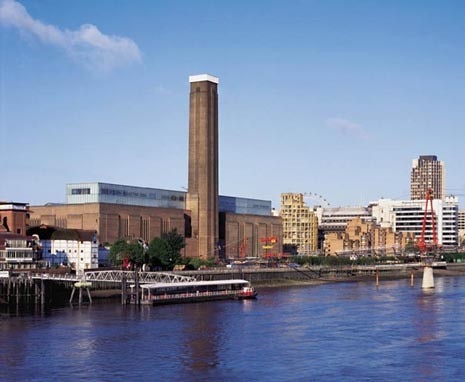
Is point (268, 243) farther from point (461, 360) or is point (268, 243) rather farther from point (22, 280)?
point (461, 360)

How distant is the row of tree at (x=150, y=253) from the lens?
4537 inches

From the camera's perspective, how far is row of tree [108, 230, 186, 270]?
115 metres

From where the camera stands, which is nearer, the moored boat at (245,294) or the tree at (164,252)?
the moored boat at (245,294)

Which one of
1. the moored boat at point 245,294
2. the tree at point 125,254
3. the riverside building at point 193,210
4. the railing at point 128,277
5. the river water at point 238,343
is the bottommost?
the river water at point 238,343

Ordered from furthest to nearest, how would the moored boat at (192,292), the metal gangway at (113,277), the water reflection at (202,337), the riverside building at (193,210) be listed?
the riverside building at (193,210), the metal gangway at (113,277), the moored boat at (192,292), the water reflection at (202,337)

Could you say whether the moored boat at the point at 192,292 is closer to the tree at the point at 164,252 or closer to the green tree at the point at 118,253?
the green tree at the point at 118,253

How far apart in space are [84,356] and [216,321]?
20242mm

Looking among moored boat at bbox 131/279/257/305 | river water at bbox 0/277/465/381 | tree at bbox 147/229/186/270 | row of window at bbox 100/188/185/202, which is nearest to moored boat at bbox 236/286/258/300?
moored boat at bbox 131/279/257/305

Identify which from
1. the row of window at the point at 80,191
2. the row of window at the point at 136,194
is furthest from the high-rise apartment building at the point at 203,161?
the row of window at the point at 80,191

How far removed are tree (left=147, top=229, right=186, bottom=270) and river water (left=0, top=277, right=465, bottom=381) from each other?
34900mm

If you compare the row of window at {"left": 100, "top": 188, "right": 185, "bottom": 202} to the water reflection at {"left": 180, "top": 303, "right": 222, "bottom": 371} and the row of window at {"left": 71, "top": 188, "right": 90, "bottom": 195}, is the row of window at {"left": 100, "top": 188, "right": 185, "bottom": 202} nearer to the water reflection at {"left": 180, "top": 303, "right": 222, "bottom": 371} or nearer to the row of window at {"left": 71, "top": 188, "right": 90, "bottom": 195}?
the row of window at {"left": 71, "top": 188, "right": 90, "bottom": 195}

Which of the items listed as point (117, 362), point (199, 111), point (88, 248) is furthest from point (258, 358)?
point (199, 111)

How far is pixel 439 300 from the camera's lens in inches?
3674

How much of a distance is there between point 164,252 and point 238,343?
6391 centimetres
